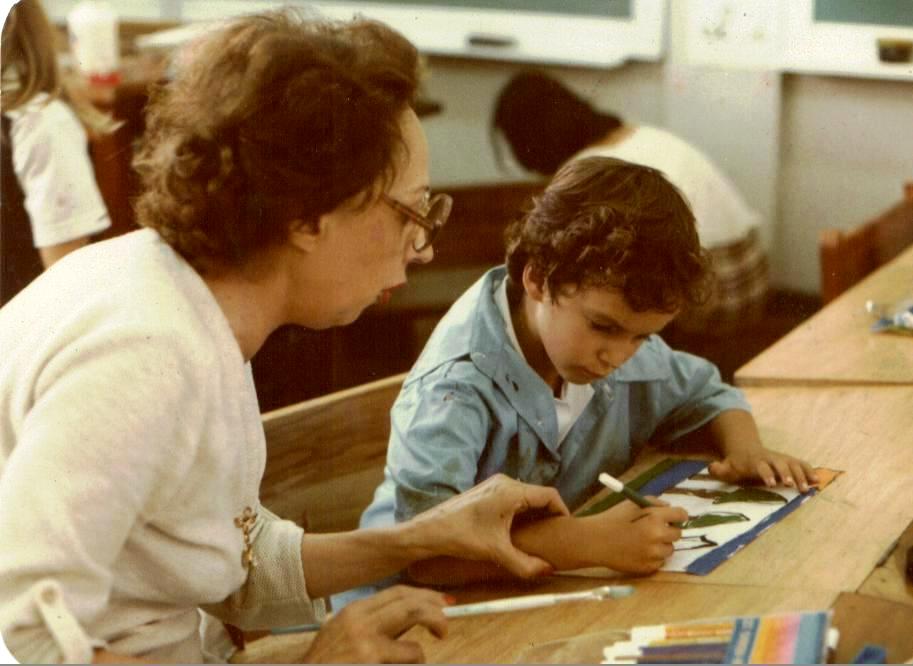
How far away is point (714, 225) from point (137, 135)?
1.55 m

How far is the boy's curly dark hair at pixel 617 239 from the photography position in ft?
5.24

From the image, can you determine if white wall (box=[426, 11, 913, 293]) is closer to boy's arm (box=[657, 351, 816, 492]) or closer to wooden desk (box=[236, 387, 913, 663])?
boy's arm (box=[657, 351, 816, 492])

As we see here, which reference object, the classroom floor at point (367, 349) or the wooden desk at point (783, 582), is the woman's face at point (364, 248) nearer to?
the wooden desk at point (783, 582)

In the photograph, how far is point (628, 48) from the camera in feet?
13.5

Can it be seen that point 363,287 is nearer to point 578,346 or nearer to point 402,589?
point 402,589

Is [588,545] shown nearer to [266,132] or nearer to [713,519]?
[713,519]

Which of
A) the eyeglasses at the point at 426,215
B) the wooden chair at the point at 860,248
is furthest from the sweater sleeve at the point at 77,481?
the wooden chair at the point at 860,248

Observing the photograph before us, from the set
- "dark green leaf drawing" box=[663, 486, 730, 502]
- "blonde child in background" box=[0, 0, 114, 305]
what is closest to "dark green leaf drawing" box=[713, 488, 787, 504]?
"dark green leaf drawing" box=[663, 486, 730, 502]

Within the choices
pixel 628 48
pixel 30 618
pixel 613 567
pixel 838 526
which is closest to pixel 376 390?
pixel 613 567

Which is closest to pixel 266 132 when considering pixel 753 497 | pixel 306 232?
pixel 306 232

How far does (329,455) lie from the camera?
163cm

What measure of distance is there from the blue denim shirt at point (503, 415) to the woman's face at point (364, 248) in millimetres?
291

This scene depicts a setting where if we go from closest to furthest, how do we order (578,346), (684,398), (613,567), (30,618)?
(30,618) → (613,567) → (578,346) → (684,398)

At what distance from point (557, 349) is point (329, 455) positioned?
31cm
